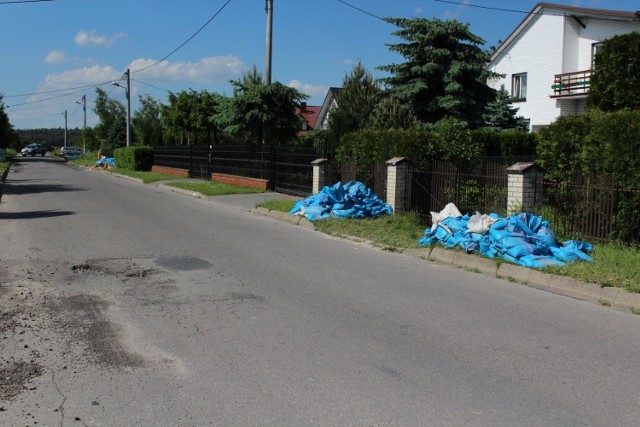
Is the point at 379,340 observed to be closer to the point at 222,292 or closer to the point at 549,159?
the point at 222,292

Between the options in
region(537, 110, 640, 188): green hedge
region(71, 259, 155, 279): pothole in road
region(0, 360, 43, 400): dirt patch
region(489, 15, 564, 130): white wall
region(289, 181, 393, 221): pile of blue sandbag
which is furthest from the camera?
region(489, 15, 564, 130): white wall

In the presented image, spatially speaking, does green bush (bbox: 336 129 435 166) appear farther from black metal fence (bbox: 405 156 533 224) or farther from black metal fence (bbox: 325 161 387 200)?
black metal fence (bbox: 405 156 533 224)

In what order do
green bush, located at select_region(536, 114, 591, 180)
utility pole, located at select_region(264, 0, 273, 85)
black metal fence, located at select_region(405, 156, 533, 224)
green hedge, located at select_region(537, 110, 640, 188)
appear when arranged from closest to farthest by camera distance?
1. green hedge, located at select_region(537, 110, 640, 188)
2. green bush, located at select_region(536, 114, 591, 180)
3. black metal fence, located at select_region(405, 156, 533, 224)
4. utility pole, located at select_region(264, 0, 273, 85)

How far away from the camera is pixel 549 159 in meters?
12.3

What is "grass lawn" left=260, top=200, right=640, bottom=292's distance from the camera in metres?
7.73

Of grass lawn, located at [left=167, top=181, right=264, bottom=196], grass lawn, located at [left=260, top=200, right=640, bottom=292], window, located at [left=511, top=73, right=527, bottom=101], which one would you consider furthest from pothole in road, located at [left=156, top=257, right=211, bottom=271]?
window, located at [left=511, top=73, right=527, bottom=101]

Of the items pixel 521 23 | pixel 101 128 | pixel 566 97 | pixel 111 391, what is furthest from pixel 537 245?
pixel 101 128

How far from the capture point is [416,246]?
10805mm

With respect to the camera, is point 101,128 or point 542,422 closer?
point 542,422

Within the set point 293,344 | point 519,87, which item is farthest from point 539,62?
point 293,344

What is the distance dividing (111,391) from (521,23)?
33913 millimetres

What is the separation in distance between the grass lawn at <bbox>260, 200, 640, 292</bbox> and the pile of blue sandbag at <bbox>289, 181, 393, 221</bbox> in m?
0.40

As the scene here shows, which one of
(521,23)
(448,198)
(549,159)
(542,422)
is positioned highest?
(521,23)

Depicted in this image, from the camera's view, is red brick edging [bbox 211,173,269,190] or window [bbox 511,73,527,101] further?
window [bbox 511,73,527,101]
